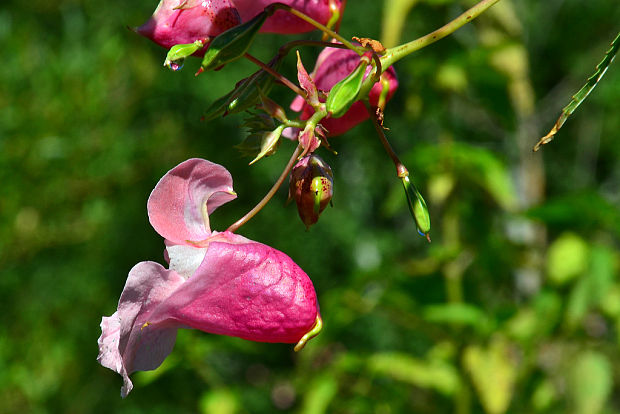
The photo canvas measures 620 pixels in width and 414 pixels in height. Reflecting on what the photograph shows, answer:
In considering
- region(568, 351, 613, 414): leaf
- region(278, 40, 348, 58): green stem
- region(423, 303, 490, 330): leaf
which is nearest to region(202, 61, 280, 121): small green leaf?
region(278, 40, 348, 58): green stem

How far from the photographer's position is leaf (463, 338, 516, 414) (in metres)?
0.87

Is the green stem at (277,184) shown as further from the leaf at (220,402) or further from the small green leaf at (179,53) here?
the leaf at (220,402)

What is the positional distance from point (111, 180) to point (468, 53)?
167cm

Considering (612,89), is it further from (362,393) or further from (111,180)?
(362,393)

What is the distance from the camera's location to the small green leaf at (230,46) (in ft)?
1.16

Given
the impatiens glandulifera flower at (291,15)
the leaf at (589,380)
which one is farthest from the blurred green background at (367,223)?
the impatiens glandulifera flower at (291,15)

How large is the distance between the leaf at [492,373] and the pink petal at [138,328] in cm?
57

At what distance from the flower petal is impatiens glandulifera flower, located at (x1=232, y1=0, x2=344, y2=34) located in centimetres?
14

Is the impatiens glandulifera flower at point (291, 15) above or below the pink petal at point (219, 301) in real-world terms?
above

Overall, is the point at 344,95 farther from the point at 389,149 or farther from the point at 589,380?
the point at 589,380

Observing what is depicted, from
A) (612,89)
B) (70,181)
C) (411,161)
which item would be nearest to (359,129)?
(70,181)

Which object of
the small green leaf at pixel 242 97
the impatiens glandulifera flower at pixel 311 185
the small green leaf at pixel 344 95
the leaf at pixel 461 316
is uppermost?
the small green leaf at pixel 344 95

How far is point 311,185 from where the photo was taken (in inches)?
15.2

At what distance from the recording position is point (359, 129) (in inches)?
121
